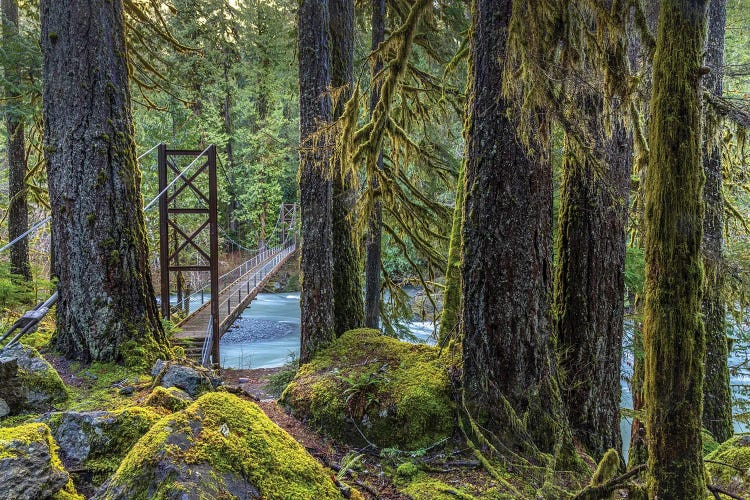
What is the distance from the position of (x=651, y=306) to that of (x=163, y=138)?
1058 cm

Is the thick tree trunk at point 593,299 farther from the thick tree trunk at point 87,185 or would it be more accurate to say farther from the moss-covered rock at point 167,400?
the thick tree trunk at point 87,185

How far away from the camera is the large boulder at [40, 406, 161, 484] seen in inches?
59.5

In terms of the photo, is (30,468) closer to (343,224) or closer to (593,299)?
(593,299)

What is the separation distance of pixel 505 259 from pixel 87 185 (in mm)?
2503

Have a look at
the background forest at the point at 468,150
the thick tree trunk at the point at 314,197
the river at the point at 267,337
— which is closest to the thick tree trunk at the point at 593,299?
the background forest at the point at 468,150

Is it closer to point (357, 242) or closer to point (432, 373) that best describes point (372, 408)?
point (432, 373)

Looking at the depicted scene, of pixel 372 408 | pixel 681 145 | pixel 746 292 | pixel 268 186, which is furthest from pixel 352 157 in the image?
pixel 268 186

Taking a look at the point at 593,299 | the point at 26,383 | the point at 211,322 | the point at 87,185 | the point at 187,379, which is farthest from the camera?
the point at 211,322

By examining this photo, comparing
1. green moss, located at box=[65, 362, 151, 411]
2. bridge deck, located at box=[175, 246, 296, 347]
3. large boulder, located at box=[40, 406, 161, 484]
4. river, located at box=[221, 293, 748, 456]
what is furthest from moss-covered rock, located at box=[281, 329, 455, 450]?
river, located at box=[221, 293, 748, 456]

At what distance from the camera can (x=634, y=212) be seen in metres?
2.84

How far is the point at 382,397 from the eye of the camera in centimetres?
276

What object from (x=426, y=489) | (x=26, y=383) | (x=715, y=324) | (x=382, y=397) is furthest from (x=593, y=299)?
(x=26, y=383)

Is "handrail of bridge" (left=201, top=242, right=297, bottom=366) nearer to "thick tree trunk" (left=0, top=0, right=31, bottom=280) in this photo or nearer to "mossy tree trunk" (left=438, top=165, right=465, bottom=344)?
"thick tree trunk" (left=0, top=0, right=31, bottom=280)

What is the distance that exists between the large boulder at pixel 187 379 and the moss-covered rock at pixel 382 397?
86 centimetres
